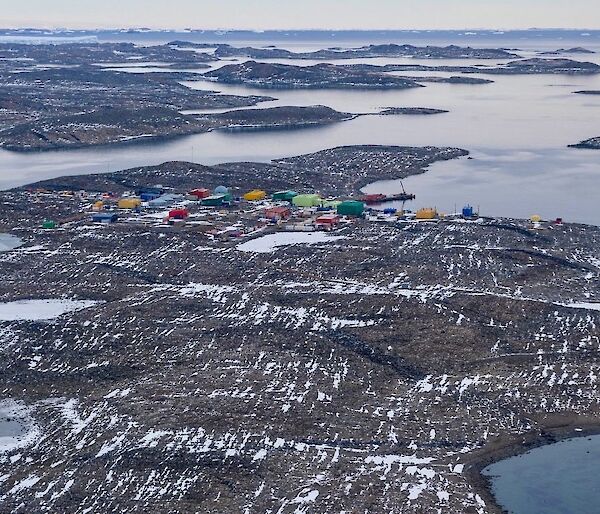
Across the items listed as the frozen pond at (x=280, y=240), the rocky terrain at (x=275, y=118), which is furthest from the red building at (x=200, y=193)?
the rocky terrain at (x=275, y=118)

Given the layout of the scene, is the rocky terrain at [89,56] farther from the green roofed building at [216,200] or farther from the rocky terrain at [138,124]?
the green roofed building at [216,200]

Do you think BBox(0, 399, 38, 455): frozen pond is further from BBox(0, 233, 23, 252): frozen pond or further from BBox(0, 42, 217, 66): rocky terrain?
BBox(0, 42, 217, 66): rocky terrain

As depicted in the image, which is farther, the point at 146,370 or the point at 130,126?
the point at 130,126

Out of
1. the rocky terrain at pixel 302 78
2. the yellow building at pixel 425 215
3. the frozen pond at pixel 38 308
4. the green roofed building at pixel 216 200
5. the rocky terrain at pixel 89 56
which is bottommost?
the rocky terrain at pixel 89 56

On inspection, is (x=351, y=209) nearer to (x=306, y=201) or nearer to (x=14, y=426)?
(x=306, y=201)

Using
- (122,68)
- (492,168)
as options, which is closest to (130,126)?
(492,168)

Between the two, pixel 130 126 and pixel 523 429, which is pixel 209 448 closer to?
pixel 523 429
